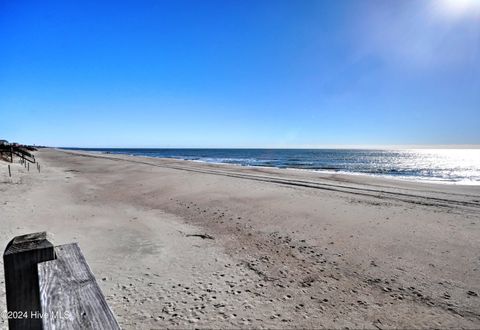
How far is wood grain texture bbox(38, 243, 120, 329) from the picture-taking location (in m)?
1.30

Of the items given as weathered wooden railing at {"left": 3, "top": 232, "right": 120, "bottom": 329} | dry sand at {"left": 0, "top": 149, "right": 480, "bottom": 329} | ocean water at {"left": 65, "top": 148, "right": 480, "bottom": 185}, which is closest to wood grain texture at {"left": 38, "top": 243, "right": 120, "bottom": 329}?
weathered wooden railing at {"left": 3, "top": 232, "right": 120, "bottom": 329}

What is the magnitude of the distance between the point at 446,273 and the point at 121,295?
591 cm

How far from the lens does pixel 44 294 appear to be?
1385 mm

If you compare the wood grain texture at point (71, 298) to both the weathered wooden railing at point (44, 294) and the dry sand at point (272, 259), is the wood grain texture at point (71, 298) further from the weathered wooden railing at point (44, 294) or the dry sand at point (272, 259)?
Answer: the dry sand at point (272, 259)

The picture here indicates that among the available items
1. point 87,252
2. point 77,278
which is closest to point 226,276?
point 87,252

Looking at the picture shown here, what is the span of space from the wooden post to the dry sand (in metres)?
2.45

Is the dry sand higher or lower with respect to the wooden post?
lower

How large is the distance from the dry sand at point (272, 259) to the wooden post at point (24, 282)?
245 centimetres

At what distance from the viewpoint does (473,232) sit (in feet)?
24.3

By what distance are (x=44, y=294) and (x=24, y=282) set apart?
13 centimetres

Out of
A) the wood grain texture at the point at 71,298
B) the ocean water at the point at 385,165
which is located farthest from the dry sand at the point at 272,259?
the ocean water at the point at 385,165

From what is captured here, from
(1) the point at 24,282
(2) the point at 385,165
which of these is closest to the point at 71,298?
(1) the point at 24,282

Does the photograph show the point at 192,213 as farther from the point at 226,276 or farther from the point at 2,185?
the point at 2,185

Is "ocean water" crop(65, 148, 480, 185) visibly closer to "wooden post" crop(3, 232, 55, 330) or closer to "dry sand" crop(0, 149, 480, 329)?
"dry sand" crop(0, 149, 480, 329)
